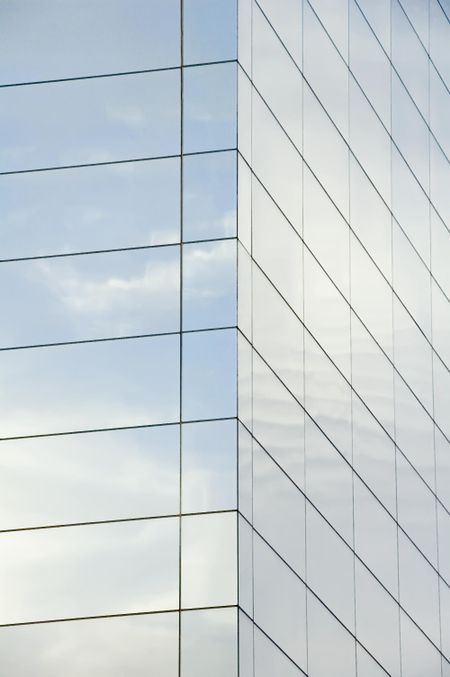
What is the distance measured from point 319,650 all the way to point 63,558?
5385 millimetres

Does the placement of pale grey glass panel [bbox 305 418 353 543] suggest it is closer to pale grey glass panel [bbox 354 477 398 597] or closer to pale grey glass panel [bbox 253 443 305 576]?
pale grey glass panel [bbox 354 477 398 597]

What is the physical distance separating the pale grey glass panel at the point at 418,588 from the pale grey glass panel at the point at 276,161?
8886 mm

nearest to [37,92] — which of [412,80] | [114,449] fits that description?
[114,449]

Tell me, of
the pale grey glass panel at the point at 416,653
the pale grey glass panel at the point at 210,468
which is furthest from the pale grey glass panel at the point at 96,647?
the pale grey glass panel at the point at 416,653

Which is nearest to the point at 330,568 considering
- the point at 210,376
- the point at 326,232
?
the point at 210,376

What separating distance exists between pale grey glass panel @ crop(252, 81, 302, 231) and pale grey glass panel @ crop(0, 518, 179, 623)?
6995 mm

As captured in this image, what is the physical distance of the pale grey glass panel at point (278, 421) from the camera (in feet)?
104

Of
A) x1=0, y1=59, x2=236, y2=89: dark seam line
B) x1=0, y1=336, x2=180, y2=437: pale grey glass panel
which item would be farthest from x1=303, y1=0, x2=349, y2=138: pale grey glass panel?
x1=0, y1=336, x2=180, y2=437: pale grey glass panel

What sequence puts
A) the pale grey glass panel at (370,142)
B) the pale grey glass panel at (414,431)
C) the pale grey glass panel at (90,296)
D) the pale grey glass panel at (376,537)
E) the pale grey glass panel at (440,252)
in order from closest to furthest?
the pale grey glass panel at (90,296)
the pale grey glass panel at (376,537)
the pale grey glass panel at (370,142)
the pale grey glass panel at (414,431)
the pale grey glass panel at (440,252)

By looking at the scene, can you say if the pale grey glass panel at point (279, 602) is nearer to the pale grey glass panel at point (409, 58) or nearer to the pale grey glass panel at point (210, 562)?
the pale grey glass panel at point (210, 562)

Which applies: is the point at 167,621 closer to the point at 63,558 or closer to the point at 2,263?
the point at 63,558

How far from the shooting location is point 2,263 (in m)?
33.4

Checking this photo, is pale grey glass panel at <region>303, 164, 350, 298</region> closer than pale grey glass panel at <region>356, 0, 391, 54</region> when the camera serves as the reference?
Yes

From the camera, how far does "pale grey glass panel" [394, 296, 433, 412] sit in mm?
41719
